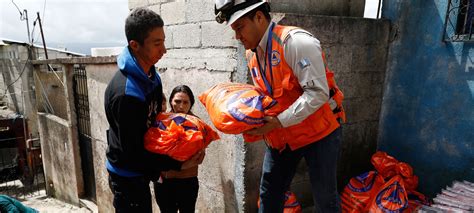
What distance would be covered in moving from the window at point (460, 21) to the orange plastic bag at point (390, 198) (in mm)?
1487

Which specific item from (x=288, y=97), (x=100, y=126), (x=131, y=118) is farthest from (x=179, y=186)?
(x=100, y=126)

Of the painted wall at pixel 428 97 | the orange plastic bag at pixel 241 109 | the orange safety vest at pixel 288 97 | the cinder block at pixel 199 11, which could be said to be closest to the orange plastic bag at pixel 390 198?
the painted wall at pixel 428 97

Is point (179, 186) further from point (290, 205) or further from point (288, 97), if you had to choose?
point (288, 97)

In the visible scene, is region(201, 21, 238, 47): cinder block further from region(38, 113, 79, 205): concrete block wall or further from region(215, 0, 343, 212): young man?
region(38, 113, 79, 205): concrete block wall

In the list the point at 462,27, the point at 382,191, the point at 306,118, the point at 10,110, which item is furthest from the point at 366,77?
the point at 10,110

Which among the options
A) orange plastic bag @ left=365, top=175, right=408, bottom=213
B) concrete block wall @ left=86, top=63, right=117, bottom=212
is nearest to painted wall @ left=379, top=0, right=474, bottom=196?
orange plastic bag @ left=365, top=175, right=408, bottom=213

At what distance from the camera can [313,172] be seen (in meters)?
2.12

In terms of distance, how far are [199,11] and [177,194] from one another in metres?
1.83

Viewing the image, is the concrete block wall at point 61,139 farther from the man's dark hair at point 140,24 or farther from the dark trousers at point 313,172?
the dark trousers at point 313,172

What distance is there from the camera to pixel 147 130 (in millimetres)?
1989

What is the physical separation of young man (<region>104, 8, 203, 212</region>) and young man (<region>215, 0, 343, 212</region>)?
496mm

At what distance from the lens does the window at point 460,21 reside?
287cm

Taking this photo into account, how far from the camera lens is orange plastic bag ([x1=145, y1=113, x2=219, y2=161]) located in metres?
1.95

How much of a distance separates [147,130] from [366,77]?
8.22ft
